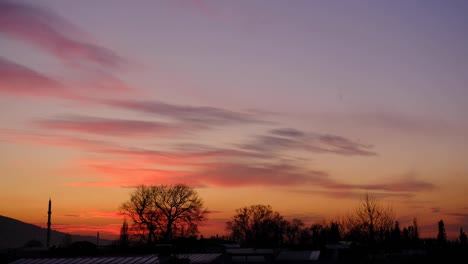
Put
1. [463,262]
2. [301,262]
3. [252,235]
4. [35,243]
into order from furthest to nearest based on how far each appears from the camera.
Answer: [252,235] < [35,243] < [301,262] < [463,262]

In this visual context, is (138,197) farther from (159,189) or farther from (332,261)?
(332,261)

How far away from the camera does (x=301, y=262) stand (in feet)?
240

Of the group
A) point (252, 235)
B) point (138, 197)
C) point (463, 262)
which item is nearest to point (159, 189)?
point (138, 197)

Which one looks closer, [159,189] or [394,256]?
[394,256]

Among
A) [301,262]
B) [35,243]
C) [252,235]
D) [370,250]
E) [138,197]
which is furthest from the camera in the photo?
[252,235]

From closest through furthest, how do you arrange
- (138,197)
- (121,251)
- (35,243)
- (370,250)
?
(370,250) → (121,251) → (35,243) → (138,197)

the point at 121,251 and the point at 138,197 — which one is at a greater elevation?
the point at 138,197

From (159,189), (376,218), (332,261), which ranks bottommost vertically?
(332,261)

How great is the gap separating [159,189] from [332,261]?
206ft

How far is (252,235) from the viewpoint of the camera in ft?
541

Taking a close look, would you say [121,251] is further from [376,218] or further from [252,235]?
[252,235]

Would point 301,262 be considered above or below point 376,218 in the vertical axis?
below

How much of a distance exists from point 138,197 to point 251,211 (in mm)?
47994

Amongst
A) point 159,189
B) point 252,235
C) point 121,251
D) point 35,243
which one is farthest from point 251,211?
point 121,251
